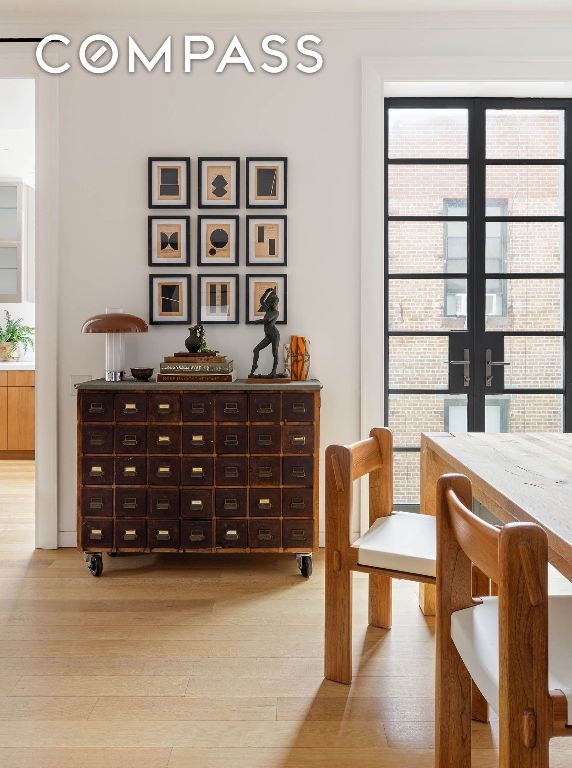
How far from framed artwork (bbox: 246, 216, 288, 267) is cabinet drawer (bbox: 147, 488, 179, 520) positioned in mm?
1351

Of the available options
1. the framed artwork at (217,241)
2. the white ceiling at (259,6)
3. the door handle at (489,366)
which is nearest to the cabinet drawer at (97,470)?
the framed artwork at (217,241)

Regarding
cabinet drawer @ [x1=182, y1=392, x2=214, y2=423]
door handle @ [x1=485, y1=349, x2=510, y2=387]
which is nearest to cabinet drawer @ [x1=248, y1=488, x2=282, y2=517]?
cabinet drawer @ [x1=182, y1=392, x2=214, y2=423]

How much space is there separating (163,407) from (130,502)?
0.51 metres

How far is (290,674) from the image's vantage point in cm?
226

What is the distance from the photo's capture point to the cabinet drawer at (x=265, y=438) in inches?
127

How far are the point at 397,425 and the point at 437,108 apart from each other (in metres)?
1.89

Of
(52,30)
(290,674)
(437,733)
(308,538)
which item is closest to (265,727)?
(290,674)

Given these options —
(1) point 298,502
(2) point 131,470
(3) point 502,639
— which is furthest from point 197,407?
(3) point 502,639

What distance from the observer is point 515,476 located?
179 cm

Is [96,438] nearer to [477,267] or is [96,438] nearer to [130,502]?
[130,502]

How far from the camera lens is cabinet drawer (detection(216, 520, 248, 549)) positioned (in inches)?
127

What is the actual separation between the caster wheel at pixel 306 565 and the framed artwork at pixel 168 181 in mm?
2043

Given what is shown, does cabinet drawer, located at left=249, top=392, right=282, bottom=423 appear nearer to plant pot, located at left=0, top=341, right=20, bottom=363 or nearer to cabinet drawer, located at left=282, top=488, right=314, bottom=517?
cabinet drawer, located at left=282, top=488, right=314, bottom=517

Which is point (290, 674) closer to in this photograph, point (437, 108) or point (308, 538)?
point (308, 538)
